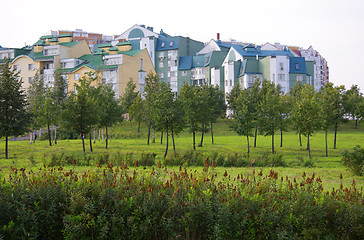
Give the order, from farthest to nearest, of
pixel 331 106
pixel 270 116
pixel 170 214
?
pixel 270 116
pixel 331 106
pixel 170 214

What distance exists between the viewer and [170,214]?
346 inches

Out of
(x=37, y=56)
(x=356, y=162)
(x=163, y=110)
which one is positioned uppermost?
(x=37, y=56)

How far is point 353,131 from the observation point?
65.3 meters

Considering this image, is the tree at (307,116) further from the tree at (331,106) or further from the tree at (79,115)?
the tree at (79,115)

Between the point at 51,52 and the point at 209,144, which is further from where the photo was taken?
the point at 51,52

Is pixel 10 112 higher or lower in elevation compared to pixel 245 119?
higher

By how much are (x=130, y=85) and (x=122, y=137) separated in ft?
57.0

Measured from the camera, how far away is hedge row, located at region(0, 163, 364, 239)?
27.3 feet

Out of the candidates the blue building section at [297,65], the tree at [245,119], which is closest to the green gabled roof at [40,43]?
the blue building section at [297,65]

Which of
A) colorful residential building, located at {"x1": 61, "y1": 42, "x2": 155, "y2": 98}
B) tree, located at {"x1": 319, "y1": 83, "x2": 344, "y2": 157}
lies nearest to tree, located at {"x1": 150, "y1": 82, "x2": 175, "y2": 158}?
tree, located at {"x1": 319, "y1": 83, "x2": 344, "y2": 157}

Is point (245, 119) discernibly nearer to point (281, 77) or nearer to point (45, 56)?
point (281, 77)

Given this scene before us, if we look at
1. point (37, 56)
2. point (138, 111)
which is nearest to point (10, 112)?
point (138, 111)

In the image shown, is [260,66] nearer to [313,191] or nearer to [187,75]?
[187,75]

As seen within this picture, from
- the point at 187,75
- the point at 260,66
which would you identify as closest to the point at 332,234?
the point at 260,66
